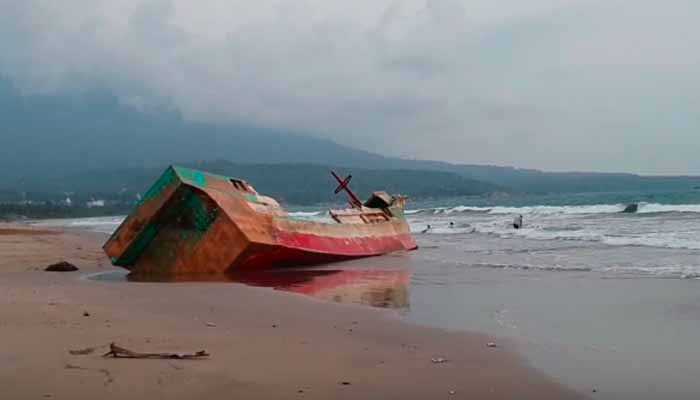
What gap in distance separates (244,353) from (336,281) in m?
6.26

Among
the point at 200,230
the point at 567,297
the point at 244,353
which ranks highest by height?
the point at 200,230

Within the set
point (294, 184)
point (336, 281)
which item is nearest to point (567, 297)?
point (336, 281)

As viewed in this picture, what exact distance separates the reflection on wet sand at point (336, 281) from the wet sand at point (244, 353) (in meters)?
0.88

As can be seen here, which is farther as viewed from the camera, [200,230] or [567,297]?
[200,230]

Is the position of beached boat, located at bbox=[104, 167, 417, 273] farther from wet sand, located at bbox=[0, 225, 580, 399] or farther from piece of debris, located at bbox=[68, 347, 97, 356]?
piece of debris, located at bbox=[68, 347, 97, 356]

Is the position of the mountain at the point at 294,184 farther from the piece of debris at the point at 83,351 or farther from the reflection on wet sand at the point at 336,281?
the piece of debris at the point at 83,351

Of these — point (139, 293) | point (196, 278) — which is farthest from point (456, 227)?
point (139, 293)

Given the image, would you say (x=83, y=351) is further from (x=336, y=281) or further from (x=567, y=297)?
(x=336, y=281)

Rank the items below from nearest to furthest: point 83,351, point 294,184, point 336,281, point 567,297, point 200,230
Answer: point 83,351 < point 567,297 < point 336,281 < point 200,230 < point 294,184

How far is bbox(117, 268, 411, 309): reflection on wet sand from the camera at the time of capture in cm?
945

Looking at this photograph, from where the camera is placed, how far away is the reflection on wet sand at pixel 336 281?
9.45 m

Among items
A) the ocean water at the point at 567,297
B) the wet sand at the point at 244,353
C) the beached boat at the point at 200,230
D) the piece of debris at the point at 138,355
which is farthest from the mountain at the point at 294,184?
the piece of debris at the point at 138,355

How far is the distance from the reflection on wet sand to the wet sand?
88 centimetres

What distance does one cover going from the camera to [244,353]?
17.9 feet
